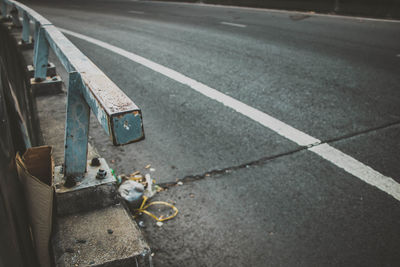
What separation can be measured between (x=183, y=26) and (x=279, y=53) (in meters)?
5.14

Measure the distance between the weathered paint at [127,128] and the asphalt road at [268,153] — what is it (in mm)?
1244

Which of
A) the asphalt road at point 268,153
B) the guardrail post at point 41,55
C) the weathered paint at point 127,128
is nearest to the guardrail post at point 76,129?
the weathered paint at point 127,128

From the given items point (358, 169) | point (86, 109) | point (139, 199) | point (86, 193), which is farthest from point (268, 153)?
point (86, 109)

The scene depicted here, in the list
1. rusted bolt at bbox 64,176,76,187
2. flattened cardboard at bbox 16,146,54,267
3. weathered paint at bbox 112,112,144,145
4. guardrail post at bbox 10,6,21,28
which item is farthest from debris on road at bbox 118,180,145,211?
guardrail post at bbox 10,6,21,28

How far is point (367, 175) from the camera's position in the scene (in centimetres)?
305

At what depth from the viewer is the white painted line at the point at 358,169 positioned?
287 cm

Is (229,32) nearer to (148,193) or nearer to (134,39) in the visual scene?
(134,39)

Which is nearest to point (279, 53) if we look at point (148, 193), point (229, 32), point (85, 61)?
point (229, 32)

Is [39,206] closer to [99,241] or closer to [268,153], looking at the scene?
[99,241]

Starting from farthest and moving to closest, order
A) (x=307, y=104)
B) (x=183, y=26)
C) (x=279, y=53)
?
1. (x=183, y=26)
2. (x=279, y=53)
3. (x=307, y=104)

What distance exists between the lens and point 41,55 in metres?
3.27

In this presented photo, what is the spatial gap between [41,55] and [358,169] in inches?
125

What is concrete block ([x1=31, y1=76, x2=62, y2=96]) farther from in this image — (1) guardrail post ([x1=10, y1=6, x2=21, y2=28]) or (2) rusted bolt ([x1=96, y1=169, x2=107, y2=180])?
(1) guardrail post ([x1=10, y1=6, x2=21, y2=28])

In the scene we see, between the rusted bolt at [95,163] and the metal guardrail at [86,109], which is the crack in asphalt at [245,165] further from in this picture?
the metal guardrail at [86,109]
